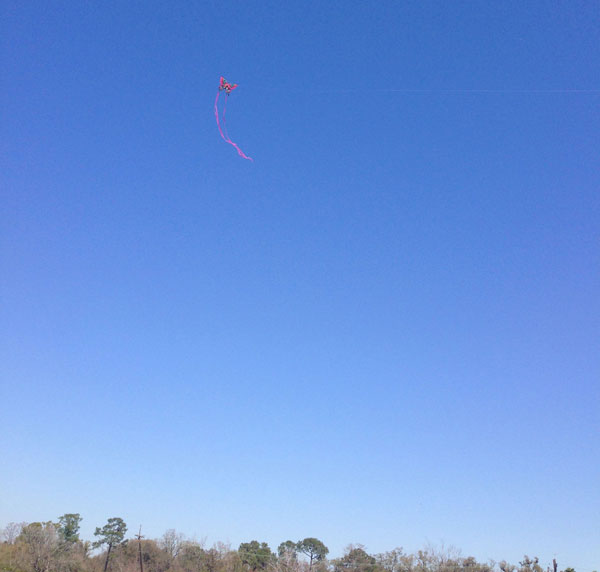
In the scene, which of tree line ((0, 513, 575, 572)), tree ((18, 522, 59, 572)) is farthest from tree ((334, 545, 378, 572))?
tree ((18, 522, 59, 572))

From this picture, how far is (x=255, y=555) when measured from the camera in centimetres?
8781

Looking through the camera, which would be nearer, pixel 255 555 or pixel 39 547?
pixel 39 547

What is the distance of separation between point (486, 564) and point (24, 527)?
209 feet

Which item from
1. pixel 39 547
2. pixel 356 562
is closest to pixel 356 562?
pixel 356 562

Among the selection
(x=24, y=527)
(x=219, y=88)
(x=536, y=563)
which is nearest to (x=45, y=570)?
(x=24, y=527)

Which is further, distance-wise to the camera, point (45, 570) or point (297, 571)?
point (45, 570)

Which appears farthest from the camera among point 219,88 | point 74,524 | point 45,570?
point 74,524

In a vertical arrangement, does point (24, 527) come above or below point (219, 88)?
below

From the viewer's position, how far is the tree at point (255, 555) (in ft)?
277

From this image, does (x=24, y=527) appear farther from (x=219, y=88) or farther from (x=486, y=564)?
(x=219, y=88)

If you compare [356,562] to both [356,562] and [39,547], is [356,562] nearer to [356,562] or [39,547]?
[356,562]

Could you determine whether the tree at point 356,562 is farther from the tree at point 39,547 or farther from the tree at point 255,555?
the tree at point 39,547

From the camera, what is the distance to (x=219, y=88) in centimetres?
3294

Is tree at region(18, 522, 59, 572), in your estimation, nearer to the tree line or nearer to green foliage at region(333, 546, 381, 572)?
the tree line
